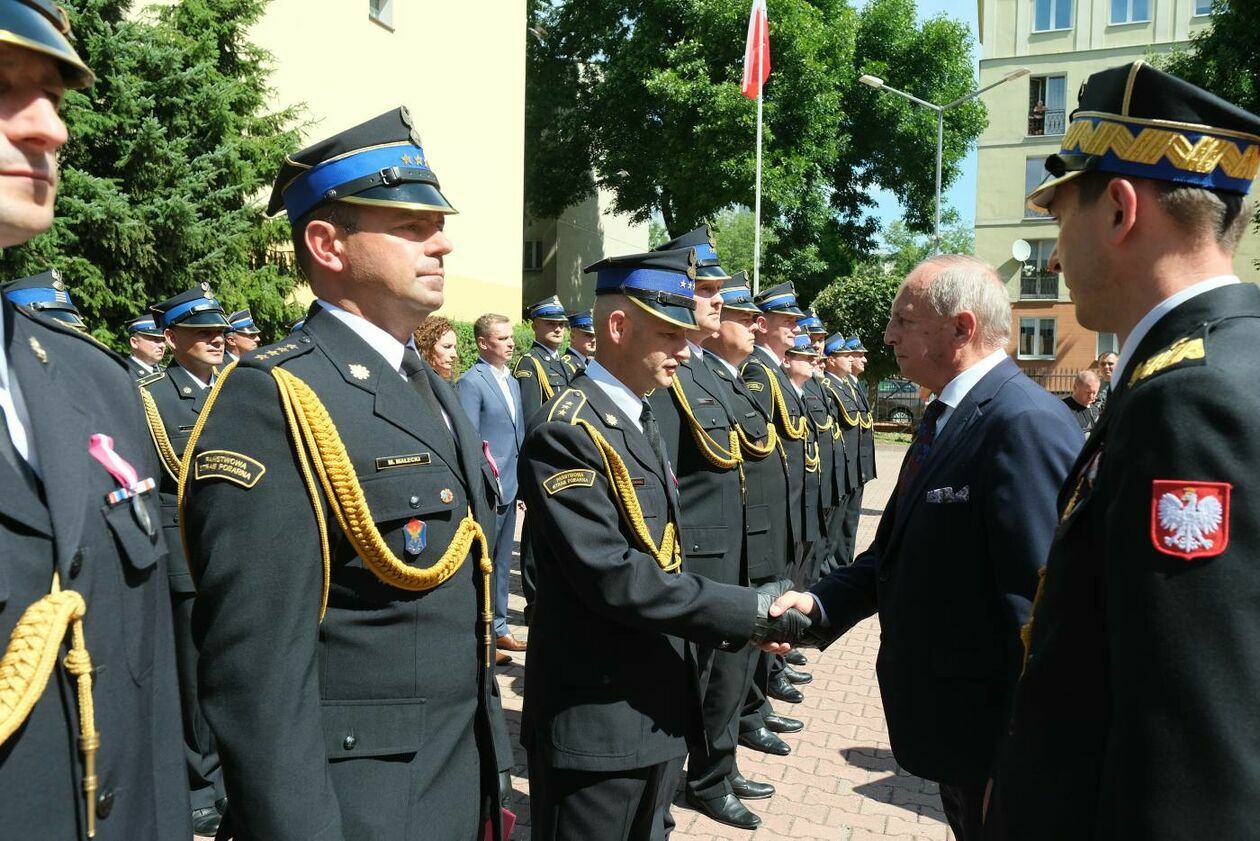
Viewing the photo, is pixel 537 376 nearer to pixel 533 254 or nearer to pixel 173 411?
pixel 173 411

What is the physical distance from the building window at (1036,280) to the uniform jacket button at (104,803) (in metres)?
39.6

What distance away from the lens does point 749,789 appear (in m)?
4.76

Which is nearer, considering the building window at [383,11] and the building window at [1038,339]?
the building window at [383,11]

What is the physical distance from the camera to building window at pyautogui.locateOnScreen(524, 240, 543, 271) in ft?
106

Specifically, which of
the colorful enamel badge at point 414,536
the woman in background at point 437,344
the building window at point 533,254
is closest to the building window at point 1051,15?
the building window at point 533,254

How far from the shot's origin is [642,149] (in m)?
28.6

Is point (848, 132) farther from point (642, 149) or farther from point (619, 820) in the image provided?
point (619, 820)

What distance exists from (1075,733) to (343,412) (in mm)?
1542

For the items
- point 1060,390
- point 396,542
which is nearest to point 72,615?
point 396,542

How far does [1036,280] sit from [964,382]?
124 ft

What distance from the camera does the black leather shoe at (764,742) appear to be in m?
5.38

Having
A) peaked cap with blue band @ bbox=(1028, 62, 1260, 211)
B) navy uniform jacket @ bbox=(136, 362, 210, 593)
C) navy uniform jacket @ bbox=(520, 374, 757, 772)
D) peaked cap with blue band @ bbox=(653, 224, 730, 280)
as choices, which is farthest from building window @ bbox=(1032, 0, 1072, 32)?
peaked cap with blue band @ bbox=(1028, 62, 1260, 211)

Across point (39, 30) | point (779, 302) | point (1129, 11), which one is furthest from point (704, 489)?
point (1129, 11)

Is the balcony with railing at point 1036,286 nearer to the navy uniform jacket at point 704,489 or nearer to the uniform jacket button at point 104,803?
the navy uniform jacket at point 704,489
